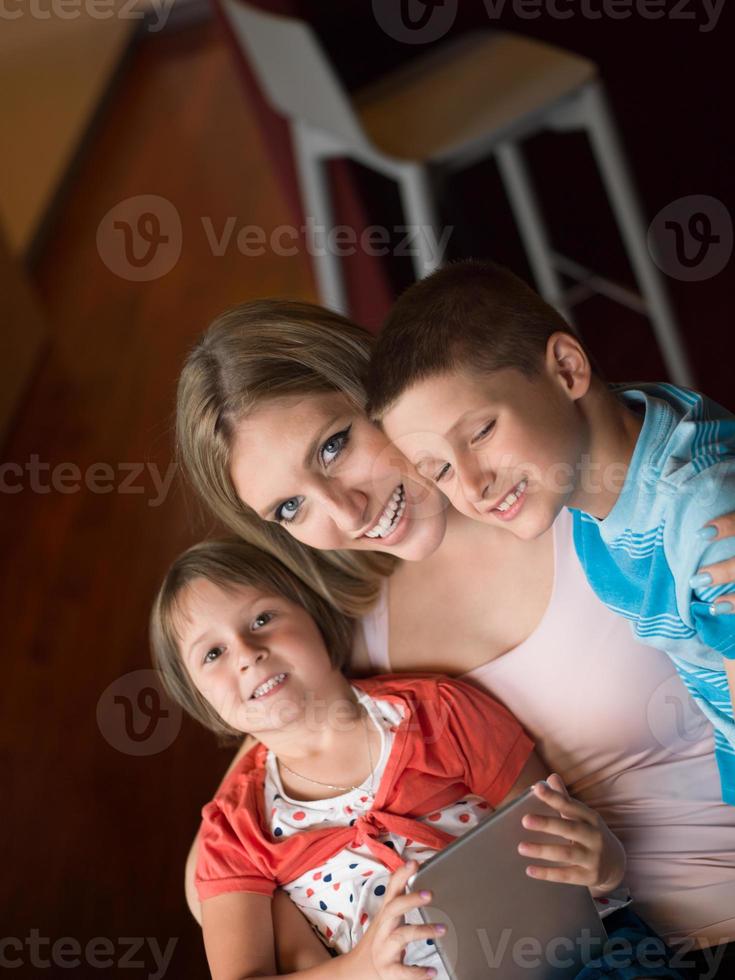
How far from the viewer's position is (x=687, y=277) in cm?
276

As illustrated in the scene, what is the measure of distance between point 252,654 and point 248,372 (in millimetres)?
270

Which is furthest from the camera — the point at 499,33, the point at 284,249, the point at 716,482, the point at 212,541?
the point at 284,249

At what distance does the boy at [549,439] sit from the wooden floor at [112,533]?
361mm

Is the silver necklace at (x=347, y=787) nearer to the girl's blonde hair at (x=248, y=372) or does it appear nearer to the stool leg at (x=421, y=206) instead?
the girl's blonde hair at (x=248, y=372)

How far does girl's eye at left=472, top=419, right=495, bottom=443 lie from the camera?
3.04 feet

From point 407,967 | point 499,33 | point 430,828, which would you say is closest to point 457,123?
point 499,33

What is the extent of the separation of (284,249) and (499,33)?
1393 millimetres

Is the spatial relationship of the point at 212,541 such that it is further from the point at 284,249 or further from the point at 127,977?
the point at 284,249

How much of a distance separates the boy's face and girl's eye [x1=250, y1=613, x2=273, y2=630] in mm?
292

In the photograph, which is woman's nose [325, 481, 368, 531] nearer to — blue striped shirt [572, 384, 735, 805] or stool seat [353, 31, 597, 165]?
blue striped shirt [572, 384, 735, 805]

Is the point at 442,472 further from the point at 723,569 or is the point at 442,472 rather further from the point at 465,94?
the point at 465,94

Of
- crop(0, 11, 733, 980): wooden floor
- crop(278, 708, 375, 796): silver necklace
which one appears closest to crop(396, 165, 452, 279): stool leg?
crop(0, 11, 733, 980): wooden floor

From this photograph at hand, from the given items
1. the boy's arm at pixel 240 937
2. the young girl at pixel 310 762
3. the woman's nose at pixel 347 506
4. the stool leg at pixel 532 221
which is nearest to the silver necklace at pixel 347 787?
the young girl at pixel 310 762

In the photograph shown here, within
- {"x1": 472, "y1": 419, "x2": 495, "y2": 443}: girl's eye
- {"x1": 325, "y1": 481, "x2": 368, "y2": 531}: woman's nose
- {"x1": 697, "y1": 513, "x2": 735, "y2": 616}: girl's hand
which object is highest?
{"x1": 472, "y1": 419, "x2": 495, "y2": 443}: girl's eye
